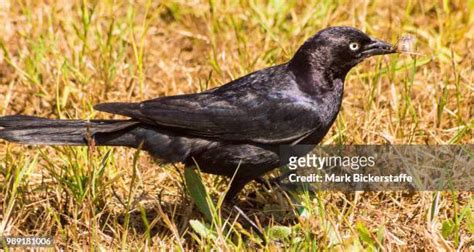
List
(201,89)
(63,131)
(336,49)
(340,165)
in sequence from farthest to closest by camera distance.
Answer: (201,89) → (340,165) → (336,49) → (63,131)

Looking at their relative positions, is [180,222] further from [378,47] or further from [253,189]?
[378,47]

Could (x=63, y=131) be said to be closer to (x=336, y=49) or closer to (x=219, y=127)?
(x=219, y=127)

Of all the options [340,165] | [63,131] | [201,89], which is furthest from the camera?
[201,89]

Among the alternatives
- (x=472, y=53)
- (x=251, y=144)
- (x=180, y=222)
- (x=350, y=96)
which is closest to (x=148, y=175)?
(x=180, y=222)

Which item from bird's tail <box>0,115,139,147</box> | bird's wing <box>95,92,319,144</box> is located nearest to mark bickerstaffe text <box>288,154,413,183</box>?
bird's wing <box>95,92,319,144</box>

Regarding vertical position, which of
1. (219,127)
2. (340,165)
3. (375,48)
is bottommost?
(340,165)

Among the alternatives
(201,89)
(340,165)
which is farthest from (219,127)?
(201,89)
